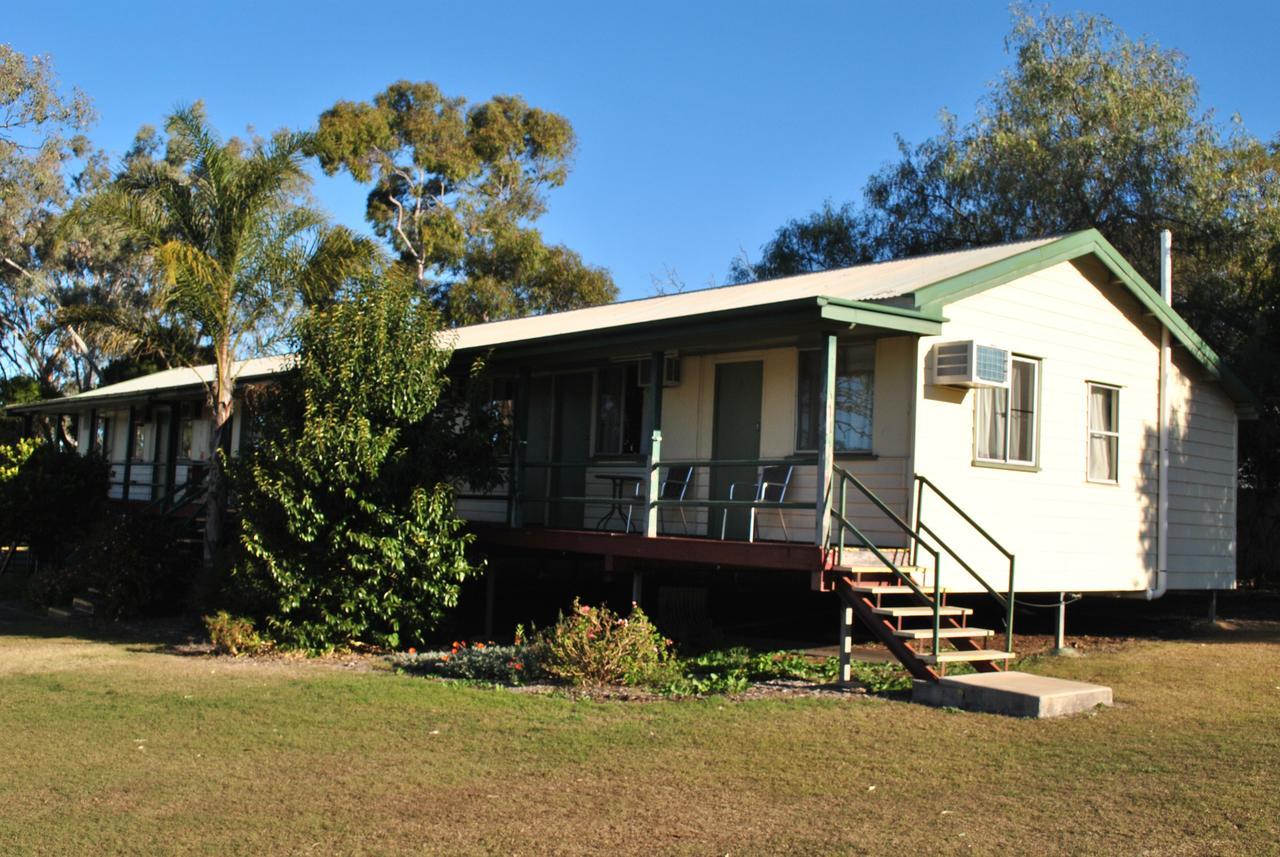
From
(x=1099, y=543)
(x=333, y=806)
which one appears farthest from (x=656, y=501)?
(x=333, y=806)

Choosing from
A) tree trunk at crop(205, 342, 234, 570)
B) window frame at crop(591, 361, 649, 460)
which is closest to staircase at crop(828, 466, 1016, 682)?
window frame at crop(591, 361, 649, 460)

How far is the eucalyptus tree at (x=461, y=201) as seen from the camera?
133 feet

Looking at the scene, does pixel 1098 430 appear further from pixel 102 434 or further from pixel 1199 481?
pixel 102 434

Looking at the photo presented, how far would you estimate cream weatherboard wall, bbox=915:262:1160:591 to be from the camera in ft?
43.0

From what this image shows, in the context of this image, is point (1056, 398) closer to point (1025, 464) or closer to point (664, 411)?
point (1025, 464)

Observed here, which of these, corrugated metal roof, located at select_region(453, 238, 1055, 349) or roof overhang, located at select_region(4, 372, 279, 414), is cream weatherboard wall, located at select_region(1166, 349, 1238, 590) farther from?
roof overhang, located at select_region(4, 372, 279, 414)

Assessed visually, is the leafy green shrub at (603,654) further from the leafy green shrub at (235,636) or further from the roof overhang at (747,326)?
the leafy green shrub at (235,636)

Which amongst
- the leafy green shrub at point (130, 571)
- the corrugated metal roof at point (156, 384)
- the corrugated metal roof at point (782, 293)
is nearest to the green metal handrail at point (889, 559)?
the corrugated metal roof at point (782, 293)

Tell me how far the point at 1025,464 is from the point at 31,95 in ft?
116

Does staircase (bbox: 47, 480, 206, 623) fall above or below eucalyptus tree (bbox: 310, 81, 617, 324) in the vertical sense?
below

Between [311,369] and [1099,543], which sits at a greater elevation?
[311,369]

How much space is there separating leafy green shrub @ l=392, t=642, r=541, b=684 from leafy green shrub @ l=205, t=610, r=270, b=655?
1.95 metres

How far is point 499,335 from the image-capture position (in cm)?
2048

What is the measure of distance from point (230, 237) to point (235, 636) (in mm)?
5962
